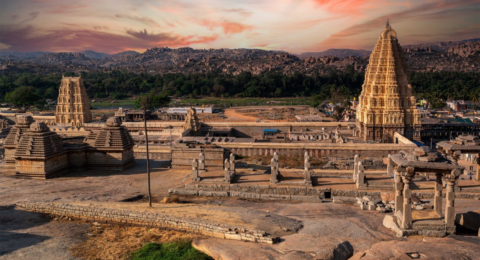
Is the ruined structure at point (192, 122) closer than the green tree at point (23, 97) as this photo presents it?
Yes

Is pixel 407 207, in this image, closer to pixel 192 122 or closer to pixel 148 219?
pixel 148 219

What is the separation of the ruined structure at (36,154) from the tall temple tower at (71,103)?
31.8 metres

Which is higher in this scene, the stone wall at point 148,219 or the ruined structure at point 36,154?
the ruined structure at point 36,154

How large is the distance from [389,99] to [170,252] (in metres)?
33.3

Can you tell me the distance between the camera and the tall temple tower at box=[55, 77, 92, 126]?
54.7m

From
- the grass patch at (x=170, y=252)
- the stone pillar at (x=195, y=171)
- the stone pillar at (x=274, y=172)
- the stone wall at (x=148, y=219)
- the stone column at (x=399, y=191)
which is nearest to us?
the grass patch at (x=170, y=252)

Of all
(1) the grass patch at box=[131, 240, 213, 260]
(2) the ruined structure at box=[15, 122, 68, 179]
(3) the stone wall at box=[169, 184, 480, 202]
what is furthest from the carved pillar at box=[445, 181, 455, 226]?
(2) the ruined structure at box=[15, 122, 68, 179]

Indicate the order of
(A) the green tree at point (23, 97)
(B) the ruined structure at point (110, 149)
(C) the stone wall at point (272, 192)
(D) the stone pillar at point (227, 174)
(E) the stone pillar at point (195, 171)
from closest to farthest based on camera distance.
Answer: (C) the stone wall at point (272, 192) < (D) the stone pillar at point (227, 174) < (E) the stone pillar at point (195, 171) < (B) the ruined structure at point (110, 149) < (A) the green tree at point (23, 97)

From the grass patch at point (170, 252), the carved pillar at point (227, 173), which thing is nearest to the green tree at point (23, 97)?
the carved pillar at point (227, 173)

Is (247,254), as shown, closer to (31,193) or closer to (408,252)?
(408,252)

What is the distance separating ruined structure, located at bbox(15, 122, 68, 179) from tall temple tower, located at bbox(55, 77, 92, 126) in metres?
31.8

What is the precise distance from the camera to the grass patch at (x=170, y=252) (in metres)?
12.5

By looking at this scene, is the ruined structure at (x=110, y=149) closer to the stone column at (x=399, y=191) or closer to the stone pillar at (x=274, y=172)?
the stone pillar at (x=274, y=172)

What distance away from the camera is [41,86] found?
123500 millimetres
